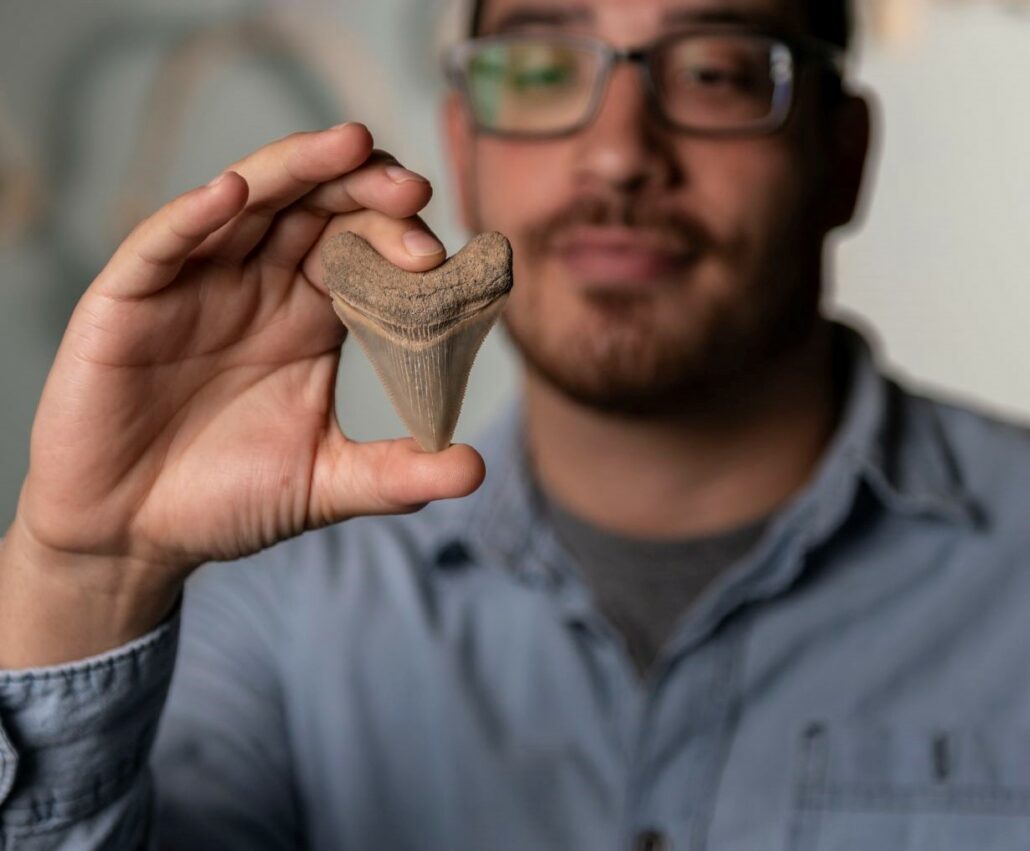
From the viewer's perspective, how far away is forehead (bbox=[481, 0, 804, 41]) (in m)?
1.49

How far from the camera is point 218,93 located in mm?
2426

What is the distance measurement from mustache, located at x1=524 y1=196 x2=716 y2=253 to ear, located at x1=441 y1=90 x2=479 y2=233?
0.21 meters

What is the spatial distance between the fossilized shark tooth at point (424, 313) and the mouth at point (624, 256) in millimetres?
A: 640

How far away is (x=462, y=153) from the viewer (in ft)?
5.98

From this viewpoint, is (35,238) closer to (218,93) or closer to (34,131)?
(34,131)

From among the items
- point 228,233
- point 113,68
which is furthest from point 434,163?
point 228,233

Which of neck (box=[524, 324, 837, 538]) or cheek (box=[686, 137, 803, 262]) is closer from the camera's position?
cheek (box=[686, 137, 803, 262])

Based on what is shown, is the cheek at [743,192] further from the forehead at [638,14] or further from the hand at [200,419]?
the hand at [200,419]

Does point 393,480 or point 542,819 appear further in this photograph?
point 542,819

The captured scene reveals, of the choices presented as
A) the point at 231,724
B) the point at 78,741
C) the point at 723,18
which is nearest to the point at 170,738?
the point at 231,724

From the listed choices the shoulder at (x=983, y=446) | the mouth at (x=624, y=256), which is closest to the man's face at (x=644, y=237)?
the mouth at (x=624, y=256)

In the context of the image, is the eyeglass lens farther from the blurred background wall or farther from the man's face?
the blurred background wall

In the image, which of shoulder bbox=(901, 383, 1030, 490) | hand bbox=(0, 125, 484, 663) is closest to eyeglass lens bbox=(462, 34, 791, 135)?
shoulder bbox=(901, 383, 1030, 490)

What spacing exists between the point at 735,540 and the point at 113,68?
1.51 meters
